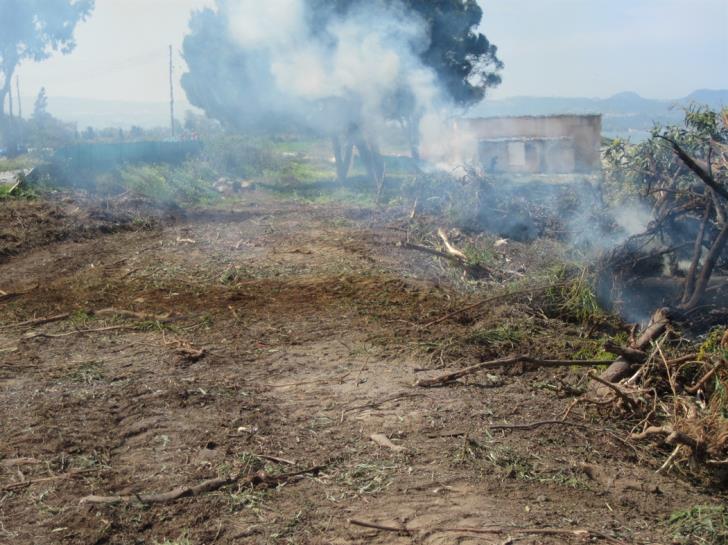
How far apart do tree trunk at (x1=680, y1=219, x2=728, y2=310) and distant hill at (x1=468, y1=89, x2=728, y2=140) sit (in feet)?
4.99

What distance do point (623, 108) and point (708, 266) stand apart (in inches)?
1878

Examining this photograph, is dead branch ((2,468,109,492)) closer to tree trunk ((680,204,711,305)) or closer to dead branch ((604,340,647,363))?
dead branch ((604,340,647,363))

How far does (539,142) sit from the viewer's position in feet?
103

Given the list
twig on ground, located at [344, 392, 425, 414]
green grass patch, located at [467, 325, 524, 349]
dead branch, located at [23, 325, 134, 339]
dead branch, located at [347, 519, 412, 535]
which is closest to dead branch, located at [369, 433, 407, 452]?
twig on ground, located at [344, 392, 425, 414]

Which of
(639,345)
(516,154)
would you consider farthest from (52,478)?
(516,154)

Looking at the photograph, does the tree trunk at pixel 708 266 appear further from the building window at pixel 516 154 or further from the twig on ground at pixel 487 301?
the building window at pixel 516 154

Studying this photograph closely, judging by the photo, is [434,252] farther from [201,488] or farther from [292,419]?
[201,488]

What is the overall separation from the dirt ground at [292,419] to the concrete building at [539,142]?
2305cm

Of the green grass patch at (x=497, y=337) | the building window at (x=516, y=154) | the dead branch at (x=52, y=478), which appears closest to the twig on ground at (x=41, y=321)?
the dead branch at (x=52, y=478)

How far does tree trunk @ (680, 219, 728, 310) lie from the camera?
686 cm

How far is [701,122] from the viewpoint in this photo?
28.2 ft

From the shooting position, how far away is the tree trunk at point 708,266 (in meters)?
6.86

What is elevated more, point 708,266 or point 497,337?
point 708,266

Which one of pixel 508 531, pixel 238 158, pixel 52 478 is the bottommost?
pixel 508 531
